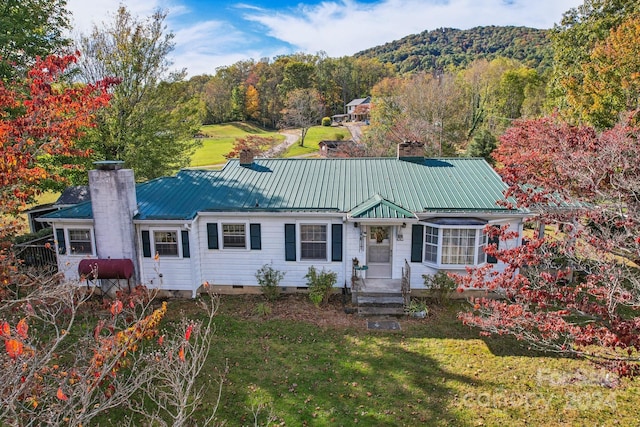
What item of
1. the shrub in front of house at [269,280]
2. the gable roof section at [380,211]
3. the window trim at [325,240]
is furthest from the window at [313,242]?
Answer: the gable roof section at [380,211]

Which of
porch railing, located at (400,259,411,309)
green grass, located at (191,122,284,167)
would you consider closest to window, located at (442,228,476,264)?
porch railing, located at (400,259,411,309)

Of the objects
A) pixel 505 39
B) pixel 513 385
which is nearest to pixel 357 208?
pixel 513 385

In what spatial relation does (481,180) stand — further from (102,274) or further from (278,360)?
(102,274)

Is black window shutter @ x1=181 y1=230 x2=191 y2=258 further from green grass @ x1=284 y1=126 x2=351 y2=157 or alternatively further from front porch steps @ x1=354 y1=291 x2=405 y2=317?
green grass @ x1=284 y1=126 x2=351 y2=157

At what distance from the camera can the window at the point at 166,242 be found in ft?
43.3

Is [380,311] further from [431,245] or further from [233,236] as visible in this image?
[233,236]

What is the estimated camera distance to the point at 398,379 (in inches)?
360

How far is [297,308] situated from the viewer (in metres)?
12.8

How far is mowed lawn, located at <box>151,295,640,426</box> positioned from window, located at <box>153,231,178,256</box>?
121 inches

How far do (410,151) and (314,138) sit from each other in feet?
149

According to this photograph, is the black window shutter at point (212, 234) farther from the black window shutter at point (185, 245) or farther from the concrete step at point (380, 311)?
the concrete step at point (380, 311)

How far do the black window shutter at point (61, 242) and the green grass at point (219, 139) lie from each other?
25.5 metres

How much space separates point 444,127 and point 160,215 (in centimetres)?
3021

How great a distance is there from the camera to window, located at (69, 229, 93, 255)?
43.9ft
